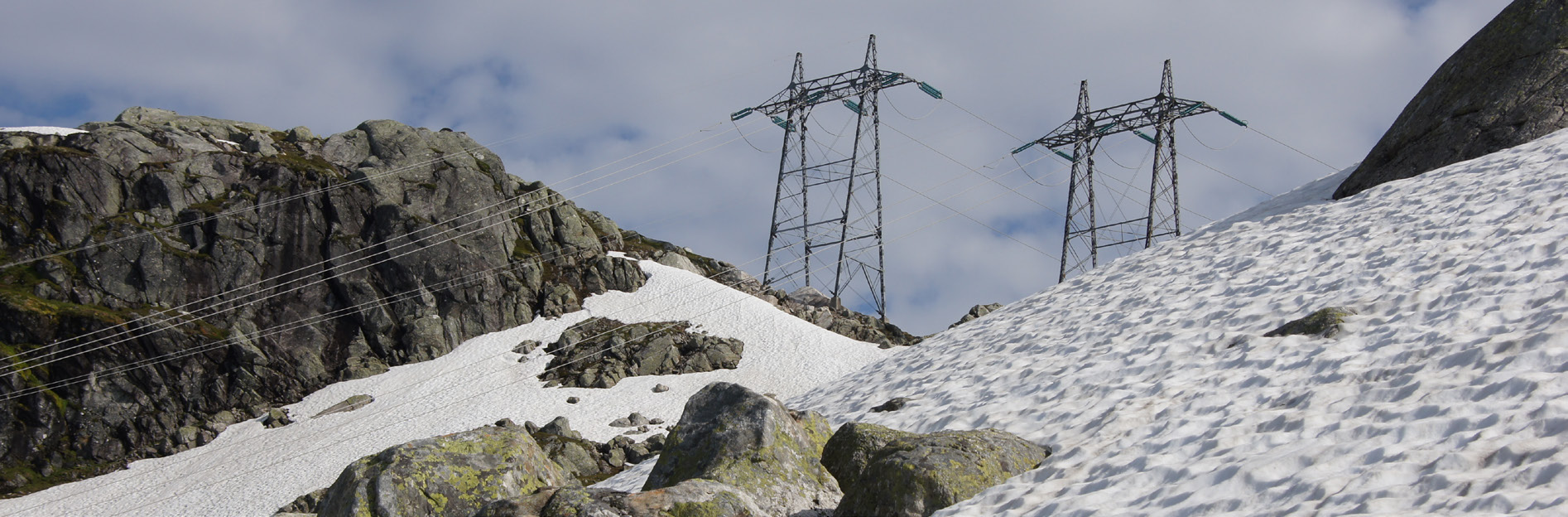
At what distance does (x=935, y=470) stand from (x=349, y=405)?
44.5 m

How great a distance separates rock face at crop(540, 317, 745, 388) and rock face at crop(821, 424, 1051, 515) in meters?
37.7

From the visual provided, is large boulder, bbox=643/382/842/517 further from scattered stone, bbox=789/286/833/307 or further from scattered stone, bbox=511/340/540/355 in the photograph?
scattered stone, bbox=789/286/833/307

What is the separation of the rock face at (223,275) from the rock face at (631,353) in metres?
5.40


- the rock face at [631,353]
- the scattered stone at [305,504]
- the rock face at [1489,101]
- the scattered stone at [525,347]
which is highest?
the scattered stone at [525,347]

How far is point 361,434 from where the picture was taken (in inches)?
1663

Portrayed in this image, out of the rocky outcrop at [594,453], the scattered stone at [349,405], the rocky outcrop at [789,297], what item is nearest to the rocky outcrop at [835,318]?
the rocky outcrop at [789,297]

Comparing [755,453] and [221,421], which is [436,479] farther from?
[221,421]

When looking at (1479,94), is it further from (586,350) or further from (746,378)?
(586,350)

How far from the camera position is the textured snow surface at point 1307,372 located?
7.30 meters

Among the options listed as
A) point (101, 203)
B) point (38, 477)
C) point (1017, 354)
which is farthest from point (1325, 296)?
point (101, 203)

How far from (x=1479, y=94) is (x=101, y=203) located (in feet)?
208

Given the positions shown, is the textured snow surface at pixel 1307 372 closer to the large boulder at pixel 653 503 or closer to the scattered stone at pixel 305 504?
the large boulder at pixel 653 503

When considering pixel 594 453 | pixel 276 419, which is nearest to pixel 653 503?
pixel 594 453

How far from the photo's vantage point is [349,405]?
46.8m
